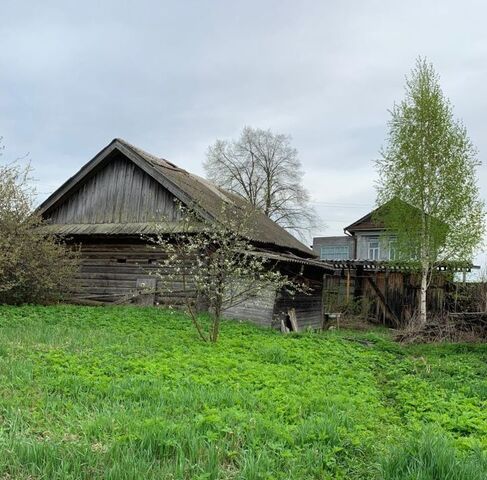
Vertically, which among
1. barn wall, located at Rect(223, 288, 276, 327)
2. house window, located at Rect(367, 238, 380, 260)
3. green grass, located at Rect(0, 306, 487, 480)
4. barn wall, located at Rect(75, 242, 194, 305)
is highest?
house window, located at Rect(367, 238, 380, 260)

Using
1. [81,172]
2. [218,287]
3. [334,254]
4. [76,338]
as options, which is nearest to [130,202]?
[81,172]

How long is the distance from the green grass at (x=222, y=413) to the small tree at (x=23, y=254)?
5.54 metres

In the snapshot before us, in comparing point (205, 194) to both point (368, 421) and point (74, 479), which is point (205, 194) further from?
point (74, 479)

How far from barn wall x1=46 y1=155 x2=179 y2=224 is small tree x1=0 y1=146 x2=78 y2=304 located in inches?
99.8

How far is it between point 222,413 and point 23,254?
40.4 ft

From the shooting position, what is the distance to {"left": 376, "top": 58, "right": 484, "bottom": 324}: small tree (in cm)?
2022

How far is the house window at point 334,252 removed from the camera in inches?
1731

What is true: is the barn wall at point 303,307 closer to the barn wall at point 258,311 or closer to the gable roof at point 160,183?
the barn wall at point 258,311

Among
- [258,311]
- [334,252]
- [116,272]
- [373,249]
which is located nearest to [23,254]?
[116,272]

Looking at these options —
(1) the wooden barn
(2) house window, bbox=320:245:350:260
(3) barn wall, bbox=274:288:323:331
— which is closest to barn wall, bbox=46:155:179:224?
(1) the wooden barn

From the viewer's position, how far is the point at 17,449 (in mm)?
3502

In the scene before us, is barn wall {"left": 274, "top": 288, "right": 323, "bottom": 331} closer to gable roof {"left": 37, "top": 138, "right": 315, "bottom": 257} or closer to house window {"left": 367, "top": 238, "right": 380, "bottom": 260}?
gable roof {"left": 37, "top": 138, "right": 315, "bottom": 257}

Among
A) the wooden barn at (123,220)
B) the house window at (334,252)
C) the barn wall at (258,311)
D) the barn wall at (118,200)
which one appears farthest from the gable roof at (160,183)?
the house window at (334,252)

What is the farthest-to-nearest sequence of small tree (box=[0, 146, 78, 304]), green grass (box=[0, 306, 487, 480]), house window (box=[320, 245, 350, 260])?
house window (box=[320, 245, 350, 260]) < small tree (box=[0, 146, 78, 304]) < green grass (box=[0, 306, 487, 480])
